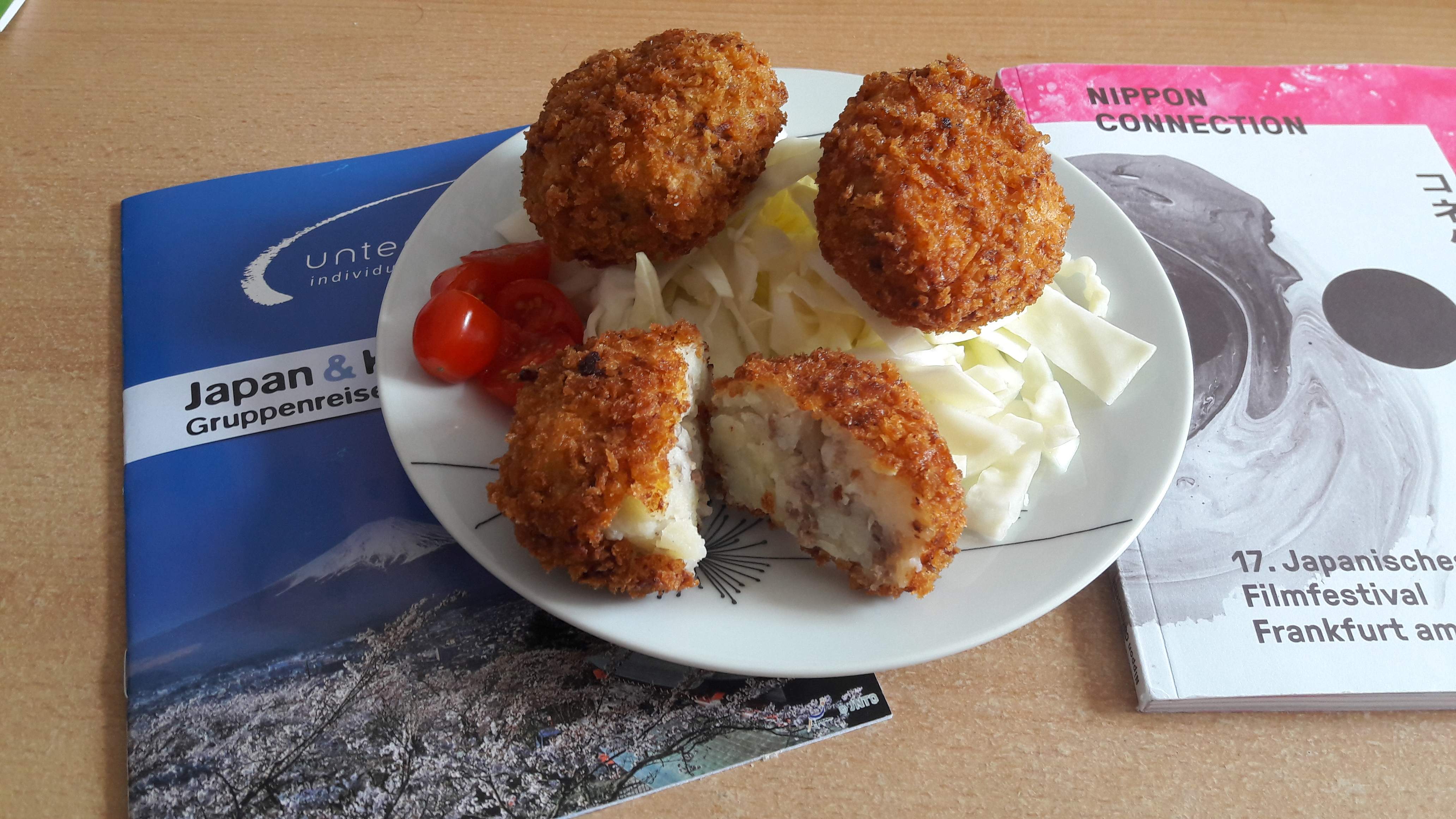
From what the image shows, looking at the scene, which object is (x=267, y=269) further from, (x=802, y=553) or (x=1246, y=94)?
(x=1246, y=94)

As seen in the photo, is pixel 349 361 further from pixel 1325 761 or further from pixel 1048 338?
pixel 1325 761

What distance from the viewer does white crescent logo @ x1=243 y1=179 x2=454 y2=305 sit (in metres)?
2.49

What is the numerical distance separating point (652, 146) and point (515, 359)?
0.56m

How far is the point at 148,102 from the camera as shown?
2.99 m

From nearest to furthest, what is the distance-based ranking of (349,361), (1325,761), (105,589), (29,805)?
(29,805) < (1325,761) < (105,589) < (349,361)

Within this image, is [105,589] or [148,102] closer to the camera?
[105,589]

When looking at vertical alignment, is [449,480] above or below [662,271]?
below

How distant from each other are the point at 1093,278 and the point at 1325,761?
1136mm

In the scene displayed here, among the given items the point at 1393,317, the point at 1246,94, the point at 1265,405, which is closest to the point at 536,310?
the point at 1265,405

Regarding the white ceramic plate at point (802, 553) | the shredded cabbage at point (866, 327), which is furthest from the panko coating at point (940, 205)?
the white ceramic plate at point (802, 553)

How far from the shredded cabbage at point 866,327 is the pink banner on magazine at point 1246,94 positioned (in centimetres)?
114

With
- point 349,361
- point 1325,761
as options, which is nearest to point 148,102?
point 349,361

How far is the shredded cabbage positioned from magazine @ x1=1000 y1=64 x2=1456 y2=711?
0.39 meters

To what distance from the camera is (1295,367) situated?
250 cm
